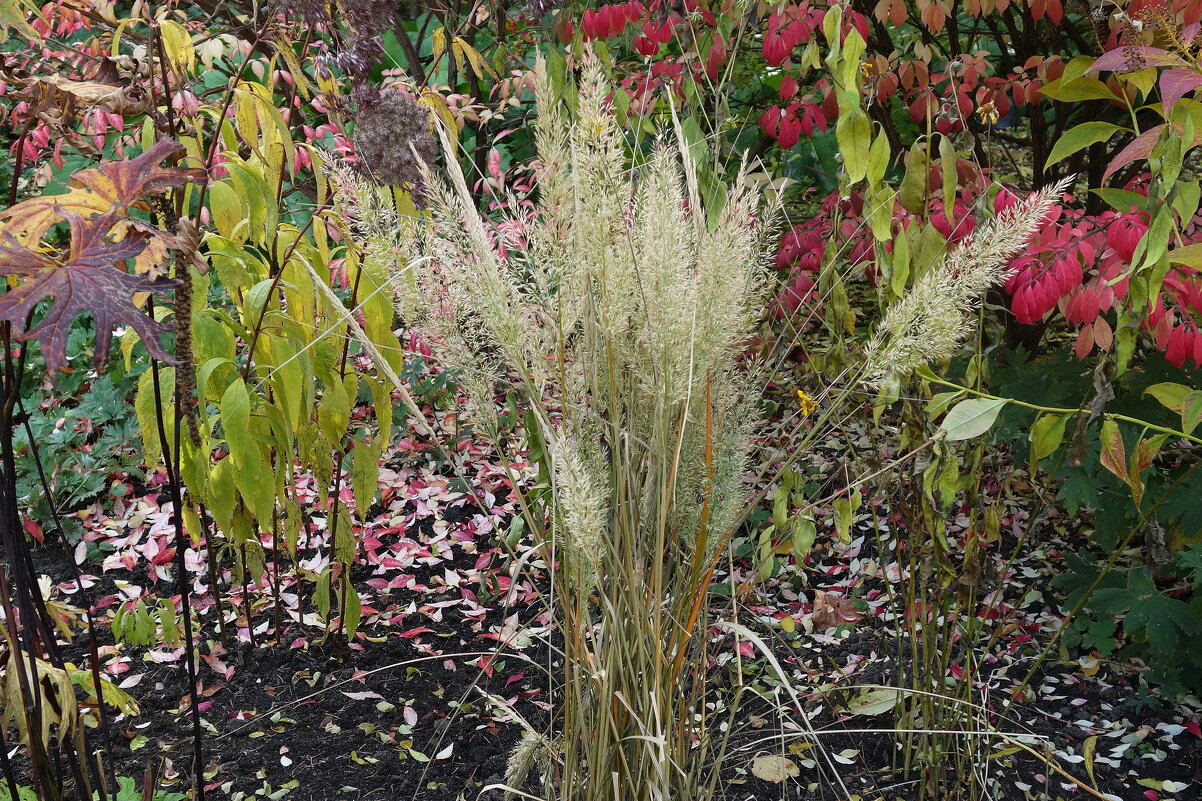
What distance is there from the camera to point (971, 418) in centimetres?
117

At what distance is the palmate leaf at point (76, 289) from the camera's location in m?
0.81

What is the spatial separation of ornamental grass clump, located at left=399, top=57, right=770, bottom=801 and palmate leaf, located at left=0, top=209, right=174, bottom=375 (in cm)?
31

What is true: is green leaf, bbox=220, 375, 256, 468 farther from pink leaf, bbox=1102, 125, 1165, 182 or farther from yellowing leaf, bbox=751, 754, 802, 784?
pink leaf, bbox=1102, 125, 1165, 182

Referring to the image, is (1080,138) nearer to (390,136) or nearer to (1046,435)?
(1046,435)

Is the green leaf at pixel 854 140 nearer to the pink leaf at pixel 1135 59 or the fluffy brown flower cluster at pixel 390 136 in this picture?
the pink leaf at pixel 1135 59

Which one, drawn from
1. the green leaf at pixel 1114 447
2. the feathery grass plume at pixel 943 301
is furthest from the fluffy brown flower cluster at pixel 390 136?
the green leaf at pixel 1114 447

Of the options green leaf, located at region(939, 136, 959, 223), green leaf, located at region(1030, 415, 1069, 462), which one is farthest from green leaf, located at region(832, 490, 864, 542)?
green leaf, located at region(939, 136, 959, 223)

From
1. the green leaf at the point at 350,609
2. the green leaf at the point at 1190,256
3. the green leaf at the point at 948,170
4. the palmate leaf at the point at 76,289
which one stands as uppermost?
the palmate leaf at the point at 76,289

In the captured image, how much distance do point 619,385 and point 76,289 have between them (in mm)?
604

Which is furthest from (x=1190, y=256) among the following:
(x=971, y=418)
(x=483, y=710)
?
(x=483, y=710)

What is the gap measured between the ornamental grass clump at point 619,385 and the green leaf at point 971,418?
0.24 metres

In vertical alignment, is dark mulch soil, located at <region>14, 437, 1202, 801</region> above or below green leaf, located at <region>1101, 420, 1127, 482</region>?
below

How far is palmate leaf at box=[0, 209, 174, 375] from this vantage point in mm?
813

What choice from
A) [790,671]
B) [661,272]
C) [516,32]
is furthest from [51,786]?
[516,32]
